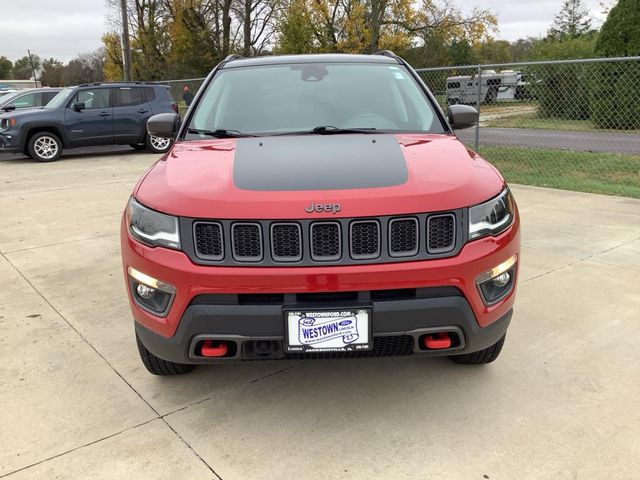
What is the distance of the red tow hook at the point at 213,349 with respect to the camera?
2303mm

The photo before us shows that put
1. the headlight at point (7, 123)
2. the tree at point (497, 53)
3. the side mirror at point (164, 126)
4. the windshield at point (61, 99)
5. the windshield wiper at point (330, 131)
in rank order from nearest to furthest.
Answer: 1. the windshield wiper at point (330, 131)
2. the side mirror at point (164, 126)
3. the headlight at point (7, 123)
4. the windshield at point (61, 99)
5. the tree at point (497, 53)

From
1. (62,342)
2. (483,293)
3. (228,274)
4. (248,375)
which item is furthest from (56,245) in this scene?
(483,293)

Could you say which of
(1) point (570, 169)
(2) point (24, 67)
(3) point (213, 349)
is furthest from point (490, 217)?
(2) point (24, 67)

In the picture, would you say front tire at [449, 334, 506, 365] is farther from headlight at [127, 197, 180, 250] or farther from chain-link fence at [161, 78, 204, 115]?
chain-link fence at [161, 78, 204, 115]

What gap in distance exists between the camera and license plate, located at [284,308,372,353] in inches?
85.7

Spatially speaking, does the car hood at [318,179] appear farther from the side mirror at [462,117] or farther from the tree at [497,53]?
the tree at [497,53]

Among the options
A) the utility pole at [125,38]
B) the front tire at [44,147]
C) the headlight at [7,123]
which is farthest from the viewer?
the utility pole at [125,38]

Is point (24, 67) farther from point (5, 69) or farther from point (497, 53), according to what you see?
point (497, 53)

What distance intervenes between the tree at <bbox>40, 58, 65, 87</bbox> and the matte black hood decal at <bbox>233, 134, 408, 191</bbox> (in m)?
85.8

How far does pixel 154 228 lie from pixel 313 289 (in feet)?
2.42

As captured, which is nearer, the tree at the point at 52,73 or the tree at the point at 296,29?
the tree at the point at 296,29

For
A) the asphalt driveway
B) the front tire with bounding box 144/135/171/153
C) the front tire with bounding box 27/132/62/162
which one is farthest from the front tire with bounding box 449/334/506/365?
the front tire with bounding box 27/132/62/162

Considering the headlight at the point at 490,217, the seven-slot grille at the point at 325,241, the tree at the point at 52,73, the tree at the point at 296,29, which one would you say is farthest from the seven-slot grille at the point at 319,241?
the tree at the point at 52,73

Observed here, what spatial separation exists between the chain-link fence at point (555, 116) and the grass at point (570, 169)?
0.02 metres
